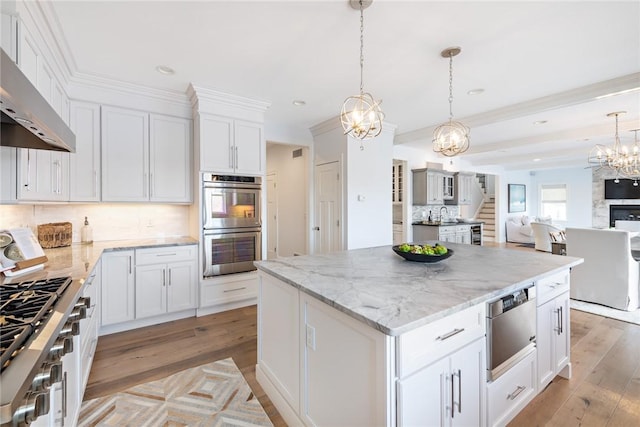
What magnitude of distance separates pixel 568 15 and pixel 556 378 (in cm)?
265

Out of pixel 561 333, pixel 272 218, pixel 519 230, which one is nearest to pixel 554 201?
pixel 519 230

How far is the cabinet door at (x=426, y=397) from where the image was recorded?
3.69 feet

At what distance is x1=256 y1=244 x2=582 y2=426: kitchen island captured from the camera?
1134mm

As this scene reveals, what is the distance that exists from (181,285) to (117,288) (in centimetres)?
59

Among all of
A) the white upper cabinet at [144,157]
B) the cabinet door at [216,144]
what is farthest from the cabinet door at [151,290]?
the cabinet door at [216,144]

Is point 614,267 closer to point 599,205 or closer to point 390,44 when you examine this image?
A: point 390,44

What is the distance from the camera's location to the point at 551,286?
76.8 inches

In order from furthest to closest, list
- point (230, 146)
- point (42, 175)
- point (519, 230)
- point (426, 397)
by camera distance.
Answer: point (519, 230) → point (230, 146) → point (42, 175) → point (426, 397)

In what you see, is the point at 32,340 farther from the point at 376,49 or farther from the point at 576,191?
the point at 576,191

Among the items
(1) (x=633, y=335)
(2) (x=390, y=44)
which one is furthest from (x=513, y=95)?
(1) (x=633, y=335)

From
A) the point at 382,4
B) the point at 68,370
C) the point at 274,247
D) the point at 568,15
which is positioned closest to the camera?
the point at 68,370

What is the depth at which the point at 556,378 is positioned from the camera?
218 cm

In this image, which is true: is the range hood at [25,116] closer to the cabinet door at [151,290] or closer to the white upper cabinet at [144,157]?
the white upper cabinet at [144,157]

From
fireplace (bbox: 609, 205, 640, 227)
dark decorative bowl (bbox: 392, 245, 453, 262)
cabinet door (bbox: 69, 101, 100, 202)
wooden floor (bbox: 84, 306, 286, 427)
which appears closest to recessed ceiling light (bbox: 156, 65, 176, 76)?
cabinet door (bbox: 69, 101, 100, 202)
